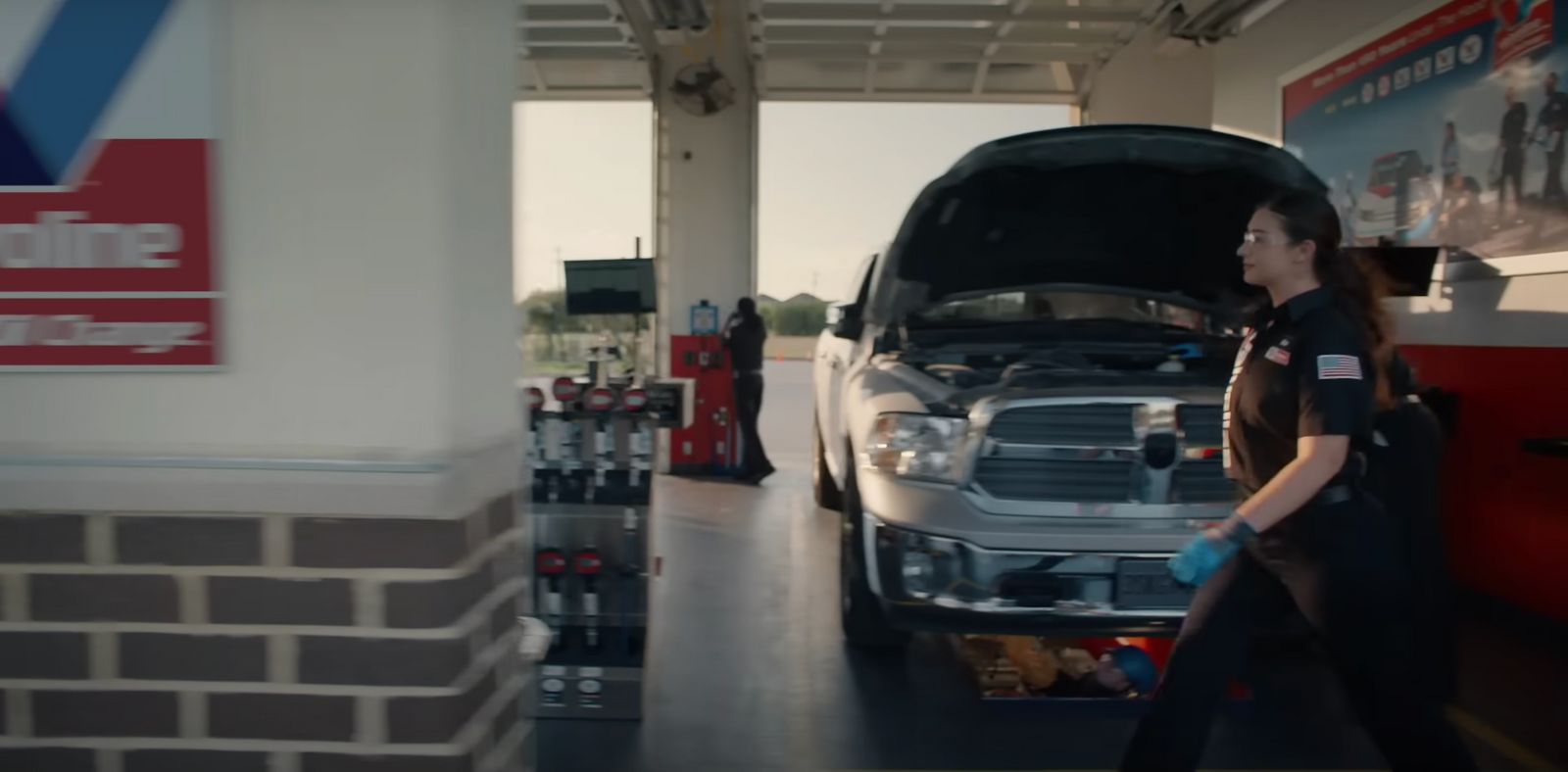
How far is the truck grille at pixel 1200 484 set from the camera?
398 cm

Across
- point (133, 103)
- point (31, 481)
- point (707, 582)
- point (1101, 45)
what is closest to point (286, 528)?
point (31, 481)

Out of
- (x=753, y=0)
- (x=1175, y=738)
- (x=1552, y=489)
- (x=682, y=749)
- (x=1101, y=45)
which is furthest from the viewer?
(x=1101, y=45)

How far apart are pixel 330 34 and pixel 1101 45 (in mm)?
10507

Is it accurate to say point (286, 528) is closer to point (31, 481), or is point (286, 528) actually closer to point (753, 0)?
point (31, 481)

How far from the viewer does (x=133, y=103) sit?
200 centimetres

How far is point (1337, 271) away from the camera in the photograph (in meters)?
2.89

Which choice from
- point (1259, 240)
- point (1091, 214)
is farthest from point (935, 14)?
point (1259, 240)

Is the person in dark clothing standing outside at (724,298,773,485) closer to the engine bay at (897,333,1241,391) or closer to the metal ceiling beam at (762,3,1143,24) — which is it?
the metal ceiling beam at (762,3,1143,24)

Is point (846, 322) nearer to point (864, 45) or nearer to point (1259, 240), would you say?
point (1259, 240)

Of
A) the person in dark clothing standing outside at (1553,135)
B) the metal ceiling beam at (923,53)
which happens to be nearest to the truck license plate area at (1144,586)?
the person in dark clothing standing outside at (1553,135)

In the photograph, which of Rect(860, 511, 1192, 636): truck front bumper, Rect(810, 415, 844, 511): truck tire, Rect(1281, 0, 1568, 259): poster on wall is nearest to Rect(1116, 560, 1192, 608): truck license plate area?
Rect(860, 511, 1192, 636): truck front bumper

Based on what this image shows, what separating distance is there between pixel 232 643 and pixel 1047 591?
→ 2586 mm

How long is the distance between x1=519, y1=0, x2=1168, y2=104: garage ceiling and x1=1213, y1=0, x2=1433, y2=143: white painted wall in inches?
43.8

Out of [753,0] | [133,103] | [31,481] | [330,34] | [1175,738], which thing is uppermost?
[753,0]
